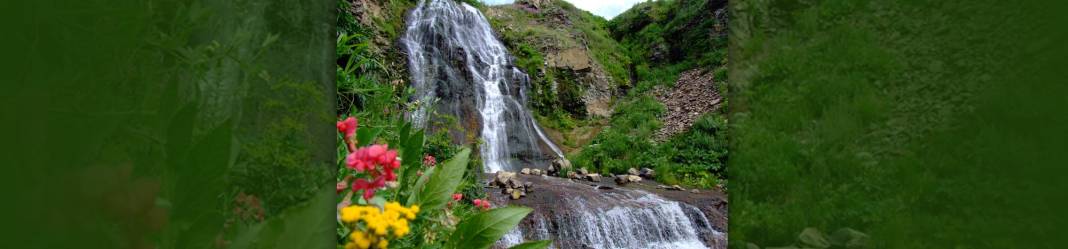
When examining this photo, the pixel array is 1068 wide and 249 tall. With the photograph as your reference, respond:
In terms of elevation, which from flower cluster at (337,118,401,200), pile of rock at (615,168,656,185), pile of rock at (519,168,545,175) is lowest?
pile of rock at (519,168,545,175)

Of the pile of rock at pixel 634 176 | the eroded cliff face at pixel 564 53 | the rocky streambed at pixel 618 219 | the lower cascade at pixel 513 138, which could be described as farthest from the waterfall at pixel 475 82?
the rocky streambed at pixel 618 219

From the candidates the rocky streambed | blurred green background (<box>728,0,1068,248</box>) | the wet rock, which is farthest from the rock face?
blurred green background (<box>728,0,1068,248</box>)

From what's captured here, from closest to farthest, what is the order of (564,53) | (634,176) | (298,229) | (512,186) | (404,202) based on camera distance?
(298,229) < (404,202) < (512,186) < (634,176) < (564,53)

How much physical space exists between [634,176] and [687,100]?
1.81 meters

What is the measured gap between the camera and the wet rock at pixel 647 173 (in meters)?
4.01

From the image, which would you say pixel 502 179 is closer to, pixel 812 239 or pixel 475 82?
pixel 475 82

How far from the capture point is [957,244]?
741mm

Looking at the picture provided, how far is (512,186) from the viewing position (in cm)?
330

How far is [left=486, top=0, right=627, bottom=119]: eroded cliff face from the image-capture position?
22.7ft

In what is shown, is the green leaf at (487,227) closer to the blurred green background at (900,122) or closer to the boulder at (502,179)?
the blurred green background at (900,122)

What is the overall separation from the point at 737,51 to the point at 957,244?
0.44m

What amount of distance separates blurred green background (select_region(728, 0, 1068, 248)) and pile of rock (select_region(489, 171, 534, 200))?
235 cm

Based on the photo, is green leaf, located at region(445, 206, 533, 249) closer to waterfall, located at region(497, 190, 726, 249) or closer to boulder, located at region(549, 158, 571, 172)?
waterfall, located at region(497, 190, 726, 249)

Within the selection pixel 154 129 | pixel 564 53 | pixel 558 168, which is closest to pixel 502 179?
pixel 558 168
